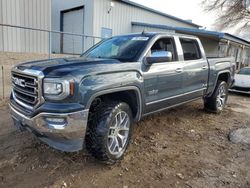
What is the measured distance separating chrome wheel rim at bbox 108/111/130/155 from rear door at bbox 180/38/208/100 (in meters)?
1.83

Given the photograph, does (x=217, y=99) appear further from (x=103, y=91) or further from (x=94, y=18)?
(x=94, y=18)

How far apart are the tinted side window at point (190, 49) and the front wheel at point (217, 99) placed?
4.35 ft

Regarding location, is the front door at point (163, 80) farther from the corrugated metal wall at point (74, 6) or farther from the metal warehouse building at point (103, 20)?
the corrugated metal wall at point (74, 6)

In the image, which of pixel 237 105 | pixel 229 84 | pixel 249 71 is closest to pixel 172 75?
pixel 229 84

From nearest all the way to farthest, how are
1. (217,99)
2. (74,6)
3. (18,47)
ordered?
(217,99) < (18,47) < (74,6)

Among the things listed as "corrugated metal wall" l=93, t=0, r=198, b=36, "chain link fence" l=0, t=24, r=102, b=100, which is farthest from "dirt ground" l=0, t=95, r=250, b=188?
"corrugated metal wall" l=93, t=0, r=198, b=36

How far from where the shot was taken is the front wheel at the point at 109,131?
319 centimetres

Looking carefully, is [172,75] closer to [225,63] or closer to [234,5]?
[225,63]

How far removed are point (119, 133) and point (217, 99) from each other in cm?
385

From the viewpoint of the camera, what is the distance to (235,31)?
37.6m

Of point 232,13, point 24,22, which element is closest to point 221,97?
point 24,22

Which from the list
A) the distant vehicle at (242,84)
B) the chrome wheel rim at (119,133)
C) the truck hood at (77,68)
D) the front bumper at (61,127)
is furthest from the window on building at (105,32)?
the front bumper at (61,127)

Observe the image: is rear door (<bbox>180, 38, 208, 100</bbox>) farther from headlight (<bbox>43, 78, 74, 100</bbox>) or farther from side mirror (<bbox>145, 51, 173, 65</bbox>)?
headlight (<bbox>43, 78, 74, 100</bbox>)

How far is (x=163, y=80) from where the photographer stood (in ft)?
13.8
